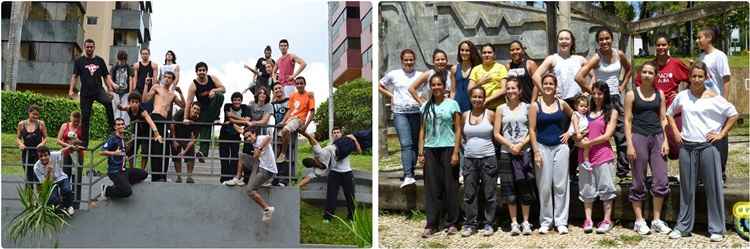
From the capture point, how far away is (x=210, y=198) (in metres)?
6.59

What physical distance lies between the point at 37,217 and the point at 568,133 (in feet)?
13.8

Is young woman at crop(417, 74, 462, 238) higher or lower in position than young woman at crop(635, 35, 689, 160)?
lower

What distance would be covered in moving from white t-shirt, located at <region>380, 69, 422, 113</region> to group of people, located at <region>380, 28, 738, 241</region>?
21 cm

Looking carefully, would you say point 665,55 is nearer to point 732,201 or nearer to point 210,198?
point 732,201

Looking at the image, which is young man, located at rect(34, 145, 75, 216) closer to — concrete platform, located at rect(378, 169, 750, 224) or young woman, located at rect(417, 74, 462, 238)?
concrete platform, located at rect(378, 169, 750, 224)

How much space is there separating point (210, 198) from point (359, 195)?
1.30 meters

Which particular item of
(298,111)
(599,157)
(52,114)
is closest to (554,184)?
(599,157)

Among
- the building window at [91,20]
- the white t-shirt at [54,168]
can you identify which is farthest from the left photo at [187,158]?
the building window at [91,20]

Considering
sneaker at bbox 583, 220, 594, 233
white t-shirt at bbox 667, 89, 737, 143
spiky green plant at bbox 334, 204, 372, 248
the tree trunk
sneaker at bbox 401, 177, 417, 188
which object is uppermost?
the tree trunk

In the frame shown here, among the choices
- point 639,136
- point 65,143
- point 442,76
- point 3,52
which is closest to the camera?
point 639,136

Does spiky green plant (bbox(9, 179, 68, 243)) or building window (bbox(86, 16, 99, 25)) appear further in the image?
building window (bbox(86, 16, 99, 25))

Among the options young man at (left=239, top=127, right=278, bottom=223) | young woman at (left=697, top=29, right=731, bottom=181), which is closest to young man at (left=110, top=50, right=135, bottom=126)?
young man at (left=239, top=127, right=278, bottom=223)

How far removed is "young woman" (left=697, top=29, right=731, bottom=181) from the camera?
16.7 feet

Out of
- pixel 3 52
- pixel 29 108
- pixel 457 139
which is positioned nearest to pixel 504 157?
pixel 457 139
